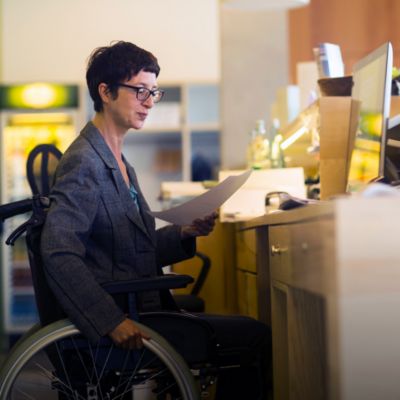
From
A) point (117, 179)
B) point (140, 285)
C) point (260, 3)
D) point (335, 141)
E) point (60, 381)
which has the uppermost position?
point (260, 3)

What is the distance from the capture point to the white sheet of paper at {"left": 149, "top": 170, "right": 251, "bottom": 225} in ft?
6.43

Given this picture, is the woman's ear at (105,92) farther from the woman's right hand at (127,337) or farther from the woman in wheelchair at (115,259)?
the woman's right hand at (127,337)

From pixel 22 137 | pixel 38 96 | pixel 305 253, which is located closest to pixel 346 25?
pixel 38 96

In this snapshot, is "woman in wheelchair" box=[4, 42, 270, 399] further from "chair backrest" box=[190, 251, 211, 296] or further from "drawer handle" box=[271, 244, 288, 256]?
"chair backrest" box=[190, 251, 211, 296]

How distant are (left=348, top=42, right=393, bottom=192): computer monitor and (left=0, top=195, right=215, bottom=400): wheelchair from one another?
24.1 inches

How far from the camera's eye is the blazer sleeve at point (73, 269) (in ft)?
5.62

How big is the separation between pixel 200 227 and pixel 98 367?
0.67 metres

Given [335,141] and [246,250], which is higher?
[335,141]

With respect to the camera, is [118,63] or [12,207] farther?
[118,63]

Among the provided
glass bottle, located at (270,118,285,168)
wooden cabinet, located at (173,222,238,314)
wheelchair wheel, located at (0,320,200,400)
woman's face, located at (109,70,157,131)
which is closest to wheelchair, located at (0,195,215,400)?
wheelchair wheel, located at (0,320,200,400)

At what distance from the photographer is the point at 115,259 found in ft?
6.32

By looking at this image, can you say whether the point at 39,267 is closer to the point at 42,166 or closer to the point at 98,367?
the point at 98,367

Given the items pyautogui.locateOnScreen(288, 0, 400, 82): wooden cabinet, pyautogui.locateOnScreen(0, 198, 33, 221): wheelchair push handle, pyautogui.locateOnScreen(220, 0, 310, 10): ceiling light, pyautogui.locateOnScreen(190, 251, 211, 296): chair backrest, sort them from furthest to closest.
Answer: pyautogui.locateOnScreen(288, 0, 400, 82): wooden cabinet
pyautogui.locateOnScreen(220, 0, 310, 10): ceiling light
pyautogui.locateOnScreen(190, 251, 211, 296): chair backrest
pyautogui.locateOnScreen(0, 198, 33, 221): wheelchair push handle

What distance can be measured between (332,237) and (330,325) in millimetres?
147
